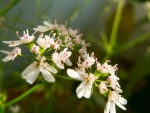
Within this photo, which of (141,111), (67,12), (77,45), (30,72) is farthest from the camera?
(67,12)

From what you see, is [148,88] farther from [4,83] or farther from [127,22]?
[4,83]

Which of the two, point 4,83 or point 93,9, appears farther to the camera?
point 93,9

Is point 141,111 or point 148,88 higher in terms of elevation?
point 148,88

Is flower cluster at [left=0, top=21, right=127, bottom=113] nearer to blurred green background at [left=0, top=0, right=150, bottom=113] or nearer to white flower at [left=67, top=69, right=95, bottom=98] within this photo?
white flower at [left=67, top=69, right=95, bottom=98]

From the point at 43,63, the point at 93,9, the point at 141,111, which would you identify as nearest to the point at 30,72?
the point at 43,63

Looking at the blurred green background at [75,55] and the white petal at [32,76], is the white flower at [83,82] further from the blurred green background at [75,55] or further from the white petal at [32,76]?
the blurred green background at [75,55]

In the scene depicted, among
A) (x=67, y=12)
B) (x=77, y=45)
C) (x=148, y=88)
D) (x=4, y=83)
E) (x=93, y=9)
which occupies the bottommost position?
(x=77, y=45)
